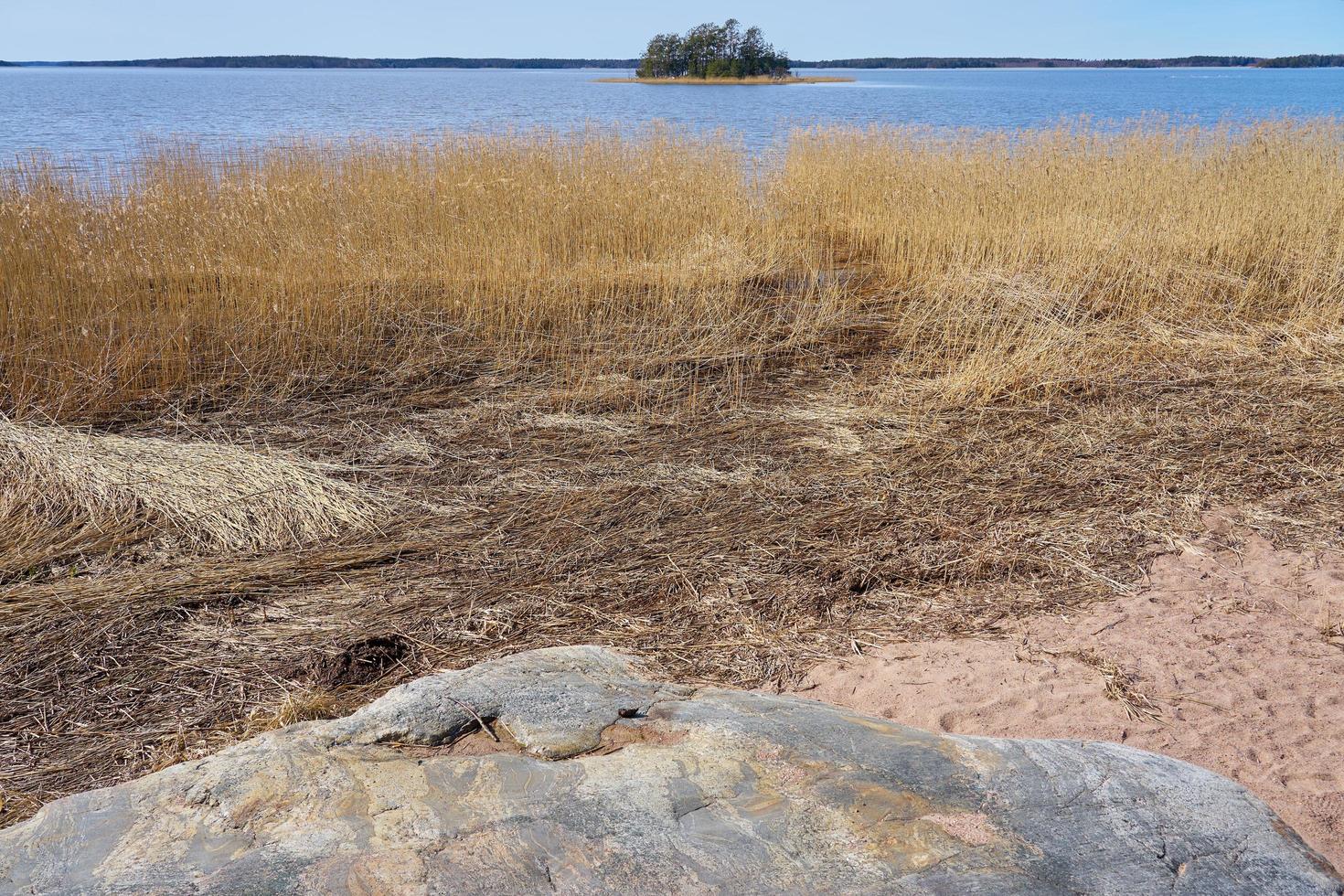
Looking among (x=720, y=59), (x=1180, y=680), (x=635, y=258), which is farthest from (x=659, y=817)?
(x=720, y=59)

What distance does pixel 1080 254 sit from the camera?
268 inches

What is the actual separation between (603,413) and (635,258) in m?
3.12

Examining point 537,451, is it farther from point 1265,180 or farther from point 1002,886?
point 1265,180

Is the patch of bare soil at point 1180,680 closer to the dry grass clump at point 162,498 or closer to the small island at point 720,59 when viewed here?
the dry grass clump at point 162,498

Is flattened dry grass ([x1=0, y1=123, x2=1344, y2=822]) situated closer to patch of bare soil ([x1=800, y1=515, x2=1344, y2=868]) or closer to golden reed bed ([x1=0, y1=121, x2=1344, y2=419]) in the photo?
golden reed bed ([x1=0, y1=121, x2=1344, y2=419])

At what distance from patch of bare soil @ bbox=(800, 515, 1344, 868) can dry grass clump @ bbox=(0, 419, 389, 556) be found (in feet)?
6.67

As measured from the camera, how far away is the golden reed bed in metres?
5.38

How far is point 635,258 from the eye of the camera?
7723 millimetres


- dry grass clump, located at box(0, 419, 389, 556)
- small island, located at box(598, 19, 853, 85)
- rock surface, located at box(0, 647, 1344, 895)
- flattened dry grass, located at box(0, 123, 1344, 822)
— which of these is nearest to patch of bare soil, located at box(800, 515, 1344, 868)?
flattened dry grass, located at box(0, 123, 1344, 822)

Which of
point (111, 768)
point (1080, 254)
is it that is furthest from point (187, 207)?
point (1080, 254)

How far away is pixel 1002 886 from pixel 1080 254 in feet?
20.6

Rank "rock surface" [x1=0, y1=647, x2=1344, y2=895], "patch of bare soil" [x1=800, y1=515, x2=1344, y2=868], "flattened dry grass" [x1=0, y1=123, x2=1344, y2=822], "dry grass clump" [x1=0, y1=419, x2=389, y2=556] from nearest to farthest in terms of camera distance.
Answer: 1. "rock surface" [x1=0, y1=647, x2=1344, y2=895]
2. "patch of bare soil" [x1=800, y1=515, x2=1344, y2=868]
3. "flattened dry grass" [x1=0, y1=123, x2=1344, y2=822]
4. "dry grass clump" [x1=0, y1=419, x2=389, y2=556]

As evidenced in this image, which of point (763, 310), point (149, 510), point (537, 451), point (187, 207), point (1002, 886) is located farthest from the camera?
point (187, 207)

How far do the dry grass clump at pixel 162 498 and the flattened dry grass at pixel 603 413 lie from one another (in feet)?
0.06
